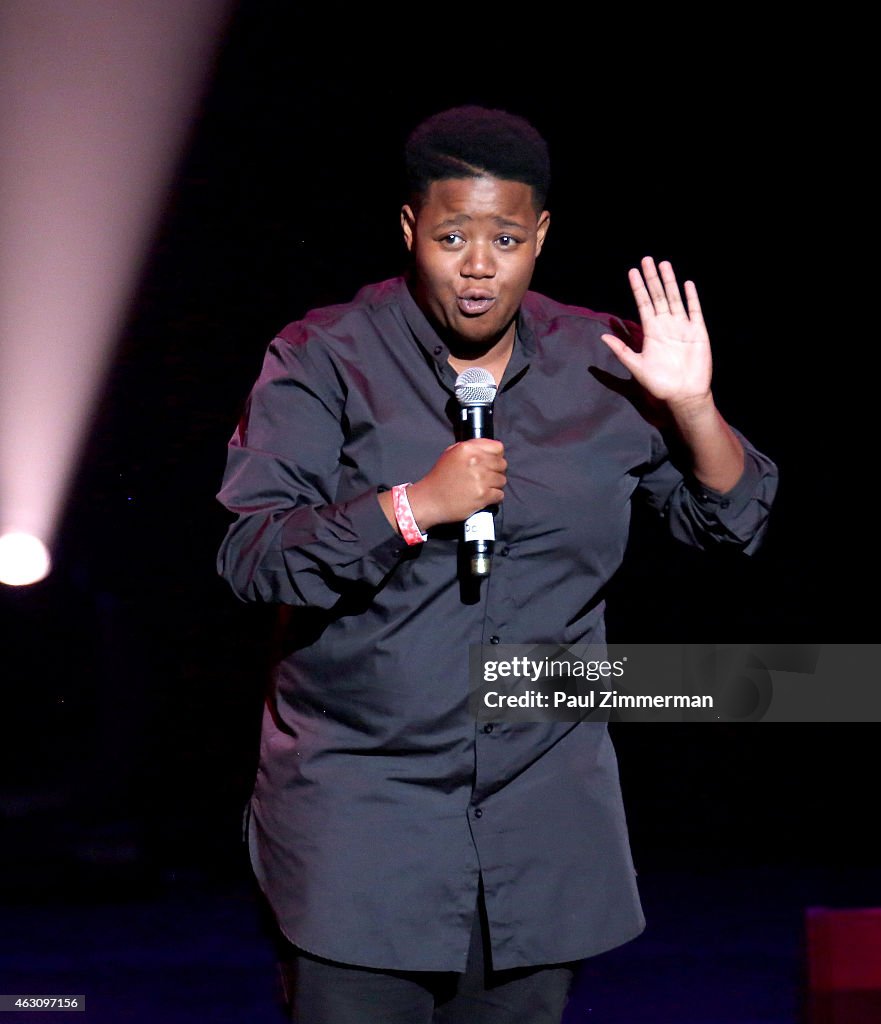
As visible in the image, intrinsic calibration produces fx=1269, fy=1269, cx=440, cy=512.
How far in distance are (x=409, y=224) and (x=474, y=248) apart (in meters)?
0.15

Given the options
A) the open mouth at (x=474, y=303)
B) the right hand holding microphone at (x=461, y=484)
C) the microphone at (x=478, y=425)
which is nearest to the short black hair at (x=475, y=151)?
the open mouth at (x=474, y=303)

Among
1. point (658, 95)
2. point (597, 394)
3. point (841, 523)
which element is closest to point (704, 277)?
point (658, 95)

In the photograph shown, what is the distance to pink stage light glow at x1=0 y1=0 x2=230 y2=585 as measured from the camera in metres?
3.27

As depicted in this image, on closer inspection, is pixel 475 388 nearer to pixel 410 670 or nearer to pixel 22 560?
pixel 410 670

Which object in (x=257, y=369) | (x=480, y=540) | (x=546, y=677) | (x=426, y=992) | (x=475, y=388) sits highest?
(x=257, y=369)

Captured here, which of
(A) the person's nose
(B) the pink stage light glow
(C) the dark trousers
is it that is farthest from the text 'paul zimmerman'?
(B) the pink stage light glow

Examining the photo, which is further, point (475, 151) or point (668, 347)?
Result: point (668, 347)

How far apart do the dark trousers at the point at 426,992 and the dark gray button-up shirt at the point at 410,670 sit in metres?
0.05

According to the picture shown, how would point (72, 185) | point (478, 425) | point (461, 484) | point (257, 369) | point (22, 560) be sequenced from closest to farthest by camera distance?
1. point (461, 484)
2. point (478, 425)
3. point (72, 185)
4. point (22, 560)
5. point (257, 369)

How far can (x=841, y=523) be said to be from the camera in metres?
3.85

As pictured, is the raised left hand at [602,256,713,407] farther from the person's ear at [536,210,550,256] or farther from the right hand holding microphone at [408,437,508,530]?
the right hand holding microphone at [408,437,508,530]

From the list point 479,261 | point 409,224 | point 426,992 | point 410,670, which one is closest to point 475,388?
point 479,261

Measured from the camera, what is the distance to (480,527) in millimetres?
1555

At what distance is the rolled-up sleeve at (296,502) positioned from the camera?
60.7 inches
